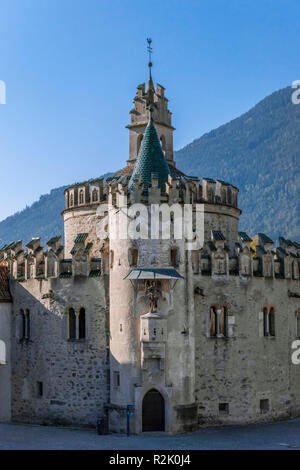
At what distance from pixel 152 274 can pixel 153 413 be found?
5.82 meters

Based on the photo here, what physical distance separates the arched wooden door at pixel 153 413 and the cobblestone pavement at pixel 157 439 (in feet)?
1.30

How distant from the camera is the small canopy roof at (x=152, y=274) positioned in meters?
27.9

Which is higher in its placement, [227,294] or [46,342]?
[227,294]

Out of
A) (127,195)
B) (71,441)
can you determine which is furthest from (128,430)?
(127,195)

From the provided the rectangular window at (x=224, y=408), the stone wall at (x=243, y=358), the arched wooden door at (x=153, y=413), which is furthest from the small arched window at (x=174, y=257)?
the rectangular window at (x=224, y=408)

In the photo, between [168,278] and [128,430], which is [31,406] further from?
[168,278]

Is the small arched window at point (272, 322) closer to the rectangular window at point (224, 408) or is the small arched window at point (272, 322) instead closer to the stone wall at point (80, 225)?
the rectangular window at point (224, 408)

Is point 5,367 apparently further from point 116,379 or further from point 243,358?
point 243,358

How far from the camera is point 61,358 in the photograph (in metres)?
30.8

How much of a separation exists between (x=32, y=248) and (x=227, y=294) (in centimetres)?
1012

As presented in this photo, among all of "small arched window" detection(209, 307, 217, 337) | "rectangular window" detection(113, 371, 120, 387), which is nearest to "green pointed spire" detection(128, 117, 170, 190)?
"small arched window" detection(209, 307, 217, 337)

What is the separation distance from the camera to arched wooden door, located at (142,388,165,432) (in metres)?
27.9
